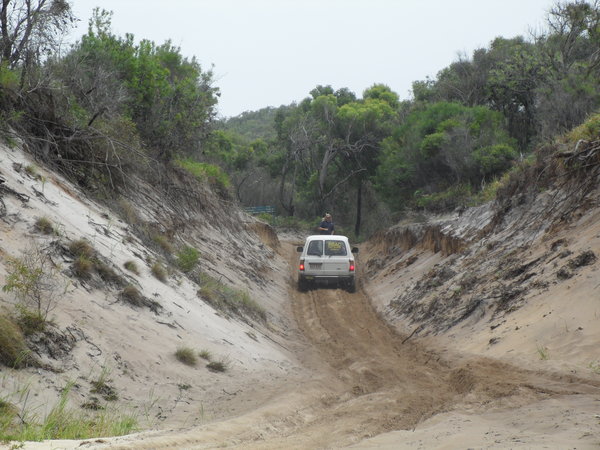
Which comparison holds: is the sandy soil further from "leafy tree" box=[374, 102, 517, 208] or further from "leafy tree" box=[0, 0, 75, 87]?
"leafy tree" box=[374, 102, 517, 208]

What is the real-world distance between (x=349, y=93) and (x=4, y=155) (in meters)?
48.2

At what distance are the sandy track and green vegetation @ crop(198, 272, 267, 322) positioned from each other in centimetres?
147

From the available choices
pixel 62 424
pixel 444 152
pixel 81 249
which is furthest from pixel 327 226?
pixel 62 424

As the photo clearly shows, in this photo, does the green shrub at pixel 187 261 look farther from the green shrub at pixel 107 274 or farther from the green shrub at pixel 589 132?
the green shrub at pixel 589 132

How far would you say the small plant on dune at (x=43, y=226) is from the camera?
905cm

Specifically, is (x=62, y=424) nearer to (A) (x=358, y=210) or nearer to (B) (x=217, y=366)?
(B) (x=217, y=366)

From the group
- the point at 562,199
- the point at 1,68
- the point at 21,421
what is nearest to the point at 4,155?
the point at 1,68

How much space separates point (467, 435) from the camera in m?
5.33

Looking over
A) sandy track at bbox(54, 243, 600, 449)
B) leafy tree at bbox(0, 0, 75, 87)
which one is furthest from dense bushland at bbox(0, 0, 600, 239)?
sandy track at bbox(54, 243, 600, 449)

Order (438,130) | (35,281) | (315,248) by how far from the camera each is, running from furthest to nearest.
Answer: (438,130) < (315,248) < (35,281)

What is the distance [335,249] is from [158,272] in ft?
30.6

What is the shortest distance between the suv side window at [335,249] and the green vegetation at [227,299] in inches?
222

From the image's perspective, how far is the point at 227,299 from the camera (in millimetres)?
12773

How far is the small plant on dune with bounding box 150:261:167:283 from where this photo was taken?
1080 centimetres
